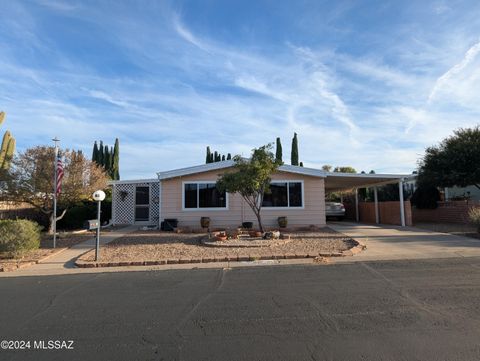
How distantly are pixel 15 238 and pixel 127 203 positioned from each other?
10561mm

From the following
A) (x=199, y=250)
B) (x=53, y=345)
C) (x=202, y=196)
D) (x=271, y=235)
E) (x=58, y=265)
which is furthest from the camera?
(x=202, y=196)

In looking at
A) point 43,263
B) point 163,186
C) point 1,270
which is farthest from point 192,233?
point 1,270

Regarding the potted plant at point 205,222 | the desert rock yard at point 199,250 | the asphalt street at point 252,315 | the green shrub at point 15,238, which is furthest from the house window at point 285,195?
the green shrub at point 15,238

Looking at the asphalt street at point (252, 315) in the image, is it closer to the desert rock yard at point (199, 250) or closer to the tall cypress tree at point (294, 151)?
the desert rock yard at point (199, 250)

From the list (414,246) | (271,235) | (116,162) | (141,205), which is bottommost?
(414,246)

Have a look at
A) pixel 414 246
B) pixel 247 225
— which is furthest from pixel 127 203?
pixel 414 246

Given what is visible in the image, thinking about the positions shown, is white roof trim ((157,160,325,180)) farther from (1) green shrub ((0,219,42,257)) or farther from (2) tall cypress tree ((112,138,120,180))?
(2) tall cypress tree ((112,138,120,180))

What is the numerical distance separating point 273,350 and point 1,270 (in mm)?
7908

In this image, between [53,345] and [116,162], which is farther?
[116,162]

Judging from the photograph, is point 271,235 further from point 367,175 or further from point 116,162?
point 116,162

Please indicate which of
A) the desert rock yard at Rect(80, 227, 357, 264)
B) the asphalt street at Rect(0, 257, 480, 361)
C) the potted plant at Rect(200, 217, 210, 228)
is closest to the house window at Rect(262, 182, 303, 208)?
the potted plant at Rect(200, 217, 210, 228)

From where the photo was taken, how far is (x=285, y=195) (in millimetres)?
17141

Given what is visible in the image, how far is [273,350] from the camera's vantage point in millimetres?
3875

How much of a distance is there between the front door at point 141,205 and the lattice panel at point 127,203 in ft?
0.64
